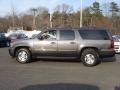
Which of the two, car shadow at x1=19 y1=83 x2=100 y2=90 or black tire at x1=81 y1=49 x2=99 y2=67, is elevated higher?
black tire at x1=81 y1=49 x2=99 y2=67

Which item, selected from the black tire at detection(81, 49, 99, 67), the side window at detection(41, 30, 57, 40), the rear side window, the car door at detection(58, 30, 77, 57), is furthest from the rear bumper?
the side window at detection(41, 30, 57, 40)

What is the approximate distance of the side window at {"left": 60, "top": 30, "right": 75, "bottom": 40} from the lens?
15055 mm

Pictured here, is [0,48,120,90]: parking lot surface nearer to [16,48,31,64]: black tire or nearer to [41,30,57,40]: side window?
[16,48,31,64]: black tire

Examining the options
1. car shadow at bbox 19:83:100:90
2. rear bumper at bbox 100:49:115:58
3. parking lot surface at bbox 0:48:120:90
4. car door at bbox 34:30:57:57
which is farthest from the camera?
car door at bbox 34:30:57:57

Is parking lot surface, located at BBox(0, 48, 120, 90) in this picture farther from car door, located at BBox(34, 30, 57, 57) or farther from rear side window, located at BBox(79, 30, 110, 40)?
rear side window, located at BBox(79, 30, 110, 40)

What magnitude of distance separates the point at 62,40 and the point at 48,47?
2.52 feet

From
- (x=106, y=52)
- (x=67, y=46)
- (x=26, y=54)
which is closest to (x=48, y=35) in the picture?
(x=67, y=46)

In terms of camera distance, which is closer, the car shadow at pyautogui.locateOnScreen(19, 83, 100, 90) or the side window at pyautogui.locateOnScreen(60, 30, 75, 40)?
the car shadow at pyautogui.locateOnScreen(19, 83, 100, 90)

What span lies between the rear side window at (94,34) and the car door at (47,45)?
1.39 meters

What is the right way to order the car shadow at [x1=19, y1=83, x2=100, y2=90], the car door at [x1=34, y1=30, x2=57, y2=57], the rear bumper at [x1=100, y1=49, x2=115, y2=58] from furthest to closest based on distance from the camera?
the car door at [x1=34, y1=30, x2=57, y2=57], the rear bumper at [x1=100, y1=49, x2=115, y2=58], the car shadow at [x1=19, y1=83, x2=100, y2=90]

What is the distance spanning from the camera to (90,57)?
1494cm

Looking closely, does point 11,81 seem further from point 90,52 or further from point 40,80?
point 90,52

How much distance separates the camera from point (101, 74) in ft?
39.7

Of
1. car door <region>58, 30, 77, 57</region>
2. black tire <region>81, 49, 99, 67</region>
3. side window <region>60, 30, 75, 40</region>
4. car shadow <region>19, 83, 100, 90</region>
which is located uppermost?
side window <region>60, 30, 75, 40</region>
